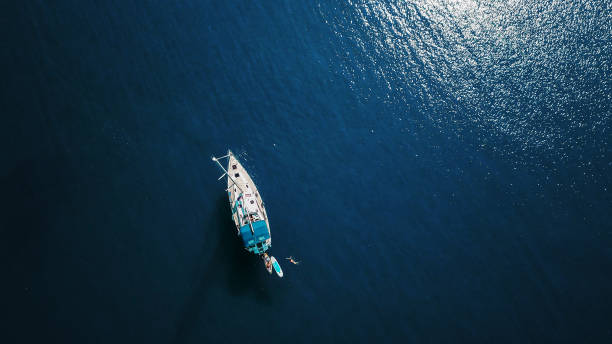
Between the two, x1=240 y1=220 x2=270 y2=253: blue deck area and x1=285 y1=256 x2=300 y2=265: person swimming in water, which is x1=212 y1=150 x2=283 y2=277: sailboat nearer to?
x1=240 y1=220 x2=270 y2=253: blue deck area

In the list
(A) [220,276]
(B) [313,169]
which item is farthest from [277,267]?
(B) [313,169]

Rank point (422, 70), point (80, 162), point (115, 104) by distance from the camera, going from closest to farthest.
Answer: point (80, 162) → point (115, 104) → point (422, 70)

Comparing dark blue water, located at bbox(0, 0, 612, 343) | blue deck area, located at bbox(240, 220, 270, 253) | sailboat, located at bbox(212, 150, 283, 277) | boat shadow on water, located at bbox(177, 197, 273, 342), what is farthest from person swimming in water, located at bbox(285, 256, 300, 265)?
blue deck area, located at bbox(240, 220, 270, 253)

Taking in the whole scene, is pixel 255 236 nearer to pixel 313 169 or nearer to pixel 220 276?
pixel 220 276

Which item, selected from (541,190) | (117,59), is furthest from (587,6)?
(117,59)

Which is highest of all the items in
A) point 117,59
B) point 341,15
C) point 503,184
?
point 341,15

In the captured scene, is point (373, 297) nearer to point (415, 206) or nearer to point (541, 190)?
point (415, 206)

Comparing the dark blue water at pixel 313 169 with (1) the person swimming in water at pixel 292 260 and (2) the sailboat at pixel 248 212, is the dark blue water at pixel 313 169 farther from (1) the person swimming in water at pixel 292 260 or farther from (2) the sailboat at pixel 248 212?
(2) the sailboat at pixel 248 212
